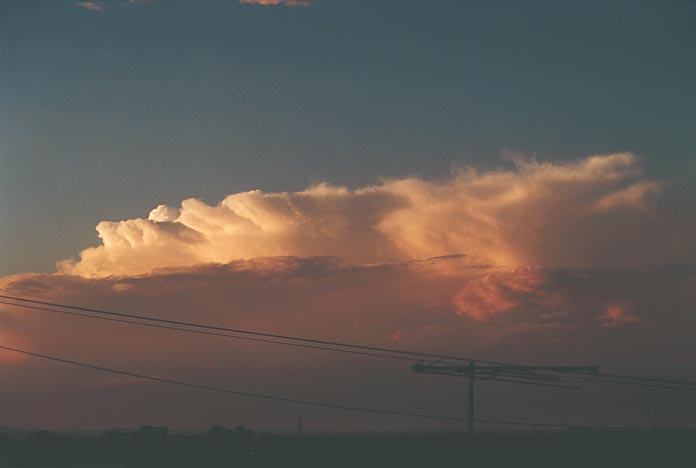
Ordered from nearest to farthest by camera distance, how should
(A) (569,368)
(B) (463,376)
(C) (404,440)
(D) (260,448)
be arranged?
(A) (569,368)
(B) (463,376)
(C) (404,440)
(D) (260,448)

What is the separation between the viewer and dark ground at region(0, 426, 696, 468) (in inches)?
2591

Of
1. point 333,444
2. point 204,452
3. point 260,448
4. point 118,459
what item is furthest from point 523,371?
point 118,459

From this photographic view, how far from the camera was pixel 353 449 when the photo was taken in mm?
70750

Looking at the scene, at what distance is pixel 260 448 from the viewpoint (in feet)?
245

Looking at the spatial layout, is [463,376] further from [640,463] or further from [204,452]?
[204,452]

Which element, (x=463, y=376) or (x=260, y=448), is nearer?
(x=463, y=376)

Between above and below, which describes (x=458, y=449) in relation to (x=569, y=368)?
below

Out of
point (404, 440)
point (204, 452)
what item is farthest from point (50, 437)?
point (404, 440)

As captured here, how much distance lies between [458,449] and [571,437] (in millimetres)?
8724

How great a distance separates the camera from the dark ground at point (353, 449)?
65812 millimetres

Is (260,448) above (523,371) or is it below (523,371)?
below

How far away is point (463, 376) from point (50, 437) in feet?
133

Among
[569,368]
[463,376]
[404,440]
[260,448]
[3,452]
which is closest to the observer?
[569,368]

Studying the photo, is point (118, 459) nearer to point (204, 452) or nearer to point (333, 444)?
point (204, 452)
